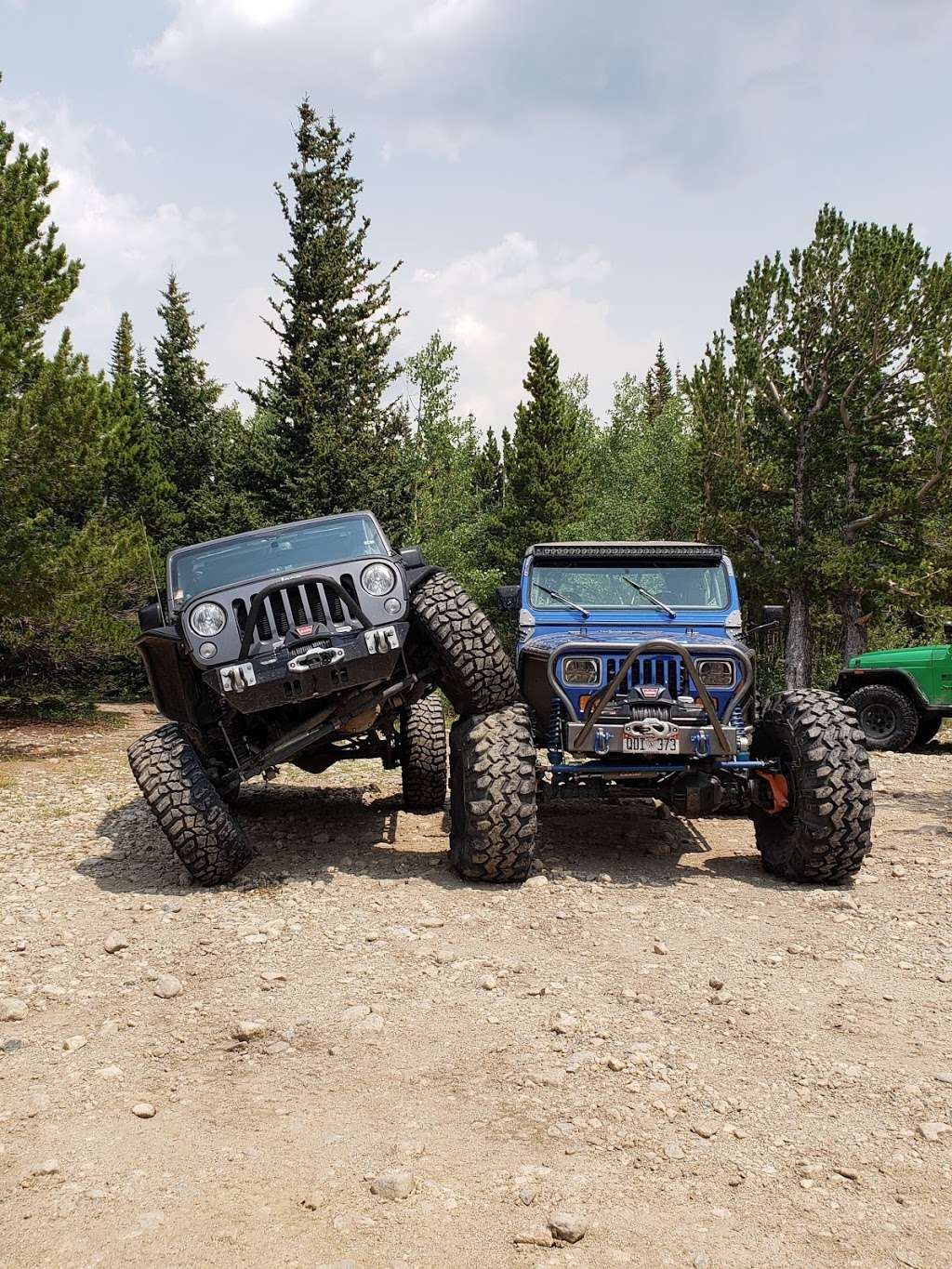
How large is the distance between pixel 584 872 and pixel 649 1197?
12.3 feet

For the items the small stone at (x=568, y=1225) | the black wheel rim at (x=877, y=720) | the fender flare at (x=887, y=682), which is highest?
the fender flare at (x=887, y=682)

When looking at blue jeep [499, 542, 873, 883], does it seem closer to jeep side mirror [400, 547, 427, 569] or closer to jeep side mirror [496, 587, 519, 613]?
jeep side mirror [496, 587, 519, 613]

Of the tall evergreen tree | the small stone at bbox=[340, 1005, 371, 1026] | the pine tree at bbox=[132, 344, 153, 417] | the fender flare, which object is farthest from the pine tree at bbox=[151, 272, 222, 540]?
the small stone at bbox=[340, 1005, 371, 1026]

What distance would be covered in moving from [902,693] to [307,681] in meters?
10.0

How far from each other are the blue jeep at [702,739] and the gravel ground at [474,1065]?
15.4 inches

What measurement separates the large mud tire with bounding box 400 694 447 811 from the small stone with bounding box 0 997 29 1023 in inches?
176

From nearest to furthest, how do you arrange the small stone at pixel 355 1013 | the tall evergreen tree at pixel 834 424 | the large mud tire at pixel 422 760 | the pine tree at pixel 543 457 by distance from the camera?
the small stone at pixel 355 1013 < the large mud tire at pixel 422 760 < the tall evergreen tree at pixel 834 424 < the pine tree at pixel 543 457

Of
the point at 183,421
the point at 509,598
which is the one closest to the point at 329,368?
the point at 183,421

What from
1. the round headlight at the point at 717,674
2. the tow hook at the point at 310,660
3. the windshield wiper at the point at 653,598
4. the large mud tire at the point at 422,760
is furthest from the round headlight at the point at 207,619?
the windshield wiper at the point at 653,598

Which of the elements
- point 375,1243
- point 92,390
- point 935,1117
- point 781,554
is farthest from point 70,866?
point 781,554

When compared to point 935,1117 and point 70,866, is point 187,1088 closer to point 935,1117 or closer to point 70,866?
point 935,1117

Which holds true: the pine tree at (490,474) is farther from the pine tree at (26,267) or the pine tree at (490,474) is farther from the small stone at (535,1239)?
the small stone at (535,1239)

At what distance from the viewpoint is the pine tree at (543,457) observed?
40.9 meters

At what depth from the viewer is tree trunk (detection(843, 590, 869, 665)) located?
86.9 feet
